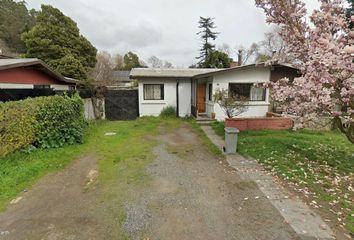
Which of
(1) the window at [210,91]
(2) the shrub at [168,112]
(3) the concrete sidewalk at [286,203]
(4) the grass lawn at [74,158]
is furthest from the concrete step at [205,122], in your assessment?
(3) the concrete sidewalk at [286,203]

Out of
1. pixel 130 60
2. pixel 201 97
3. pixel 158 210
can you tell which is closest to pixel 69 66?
pixel 201 97

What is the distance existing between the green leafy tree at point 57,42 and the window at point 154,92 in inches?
194

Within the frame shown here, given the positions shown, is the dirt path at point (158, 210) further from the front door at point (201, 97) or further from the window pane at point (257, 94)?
the front door at point (201, 97)

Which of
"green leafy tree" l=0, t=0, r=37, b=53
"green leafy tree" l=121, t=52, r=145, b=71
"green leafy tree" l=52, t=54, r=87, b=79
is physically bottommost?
"green leafy tree" l=52, t=54, r=87, b=79

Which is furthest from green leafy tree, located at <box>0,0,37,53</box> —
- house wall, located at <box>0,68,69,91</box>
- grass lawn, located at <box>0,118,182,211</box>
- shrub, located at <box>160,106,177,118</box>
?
grass lawn, located at <box>0,118,182,211</box>

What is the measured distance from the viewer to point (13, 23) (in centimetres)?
3294

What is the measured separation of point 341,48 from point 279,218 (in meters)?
3.36

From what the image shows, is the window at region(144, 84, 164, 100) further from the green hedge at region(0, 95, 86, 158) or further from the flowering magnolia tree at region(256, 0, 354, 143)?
the flowering magnolia tree at region(256, 0, 354, 143)

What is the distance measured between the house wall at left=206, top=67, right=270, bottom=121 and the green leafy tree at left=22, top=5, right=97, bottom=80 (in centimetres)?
949

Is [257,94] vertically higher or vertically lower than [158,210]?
higher

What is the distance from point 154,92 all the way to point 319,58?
1106cm

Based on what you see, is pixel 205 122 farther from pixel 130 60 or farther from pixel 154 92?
pixel 130 60

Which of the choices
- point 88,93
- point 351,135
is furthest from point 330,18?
point 88,93

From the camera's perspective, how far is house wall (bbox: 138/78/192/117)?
1421cm
